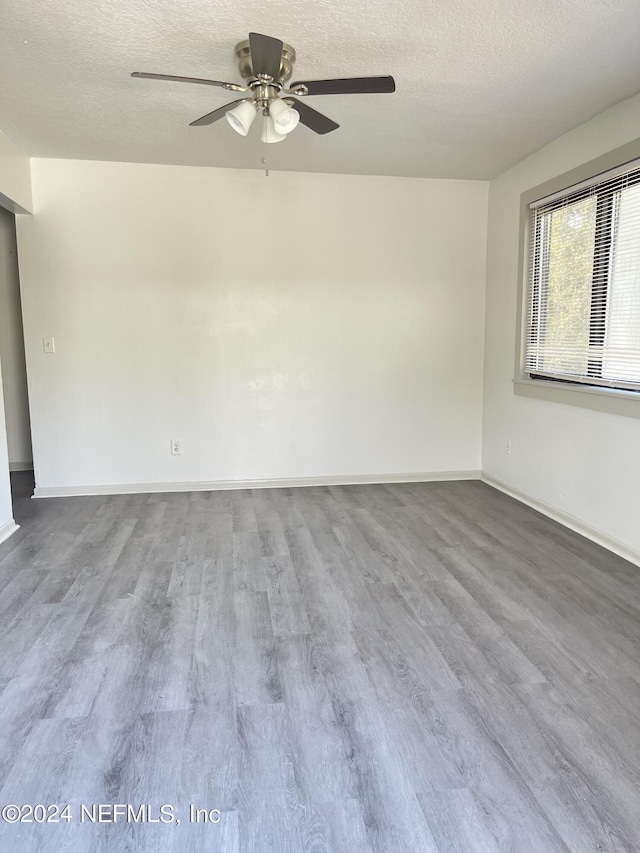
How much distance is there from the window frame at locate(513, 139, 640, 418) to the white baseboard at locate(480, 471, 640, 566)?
749 mm

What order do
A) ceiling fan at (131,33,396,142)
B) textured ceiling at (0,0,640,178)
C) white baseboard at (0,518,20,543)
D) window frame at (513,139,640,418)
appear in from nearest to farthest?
ceiling fan at (131,33,396,142) → textured ceiling at (0,0,640,178) → window frame at (513,139,640,418) → white baseboard at (0,518,20,543)

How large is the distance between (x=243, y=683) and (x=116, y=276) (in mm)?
3311

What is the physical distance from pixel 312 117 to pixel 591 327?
2102 millimetres

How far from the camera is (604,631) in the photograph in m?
2.20

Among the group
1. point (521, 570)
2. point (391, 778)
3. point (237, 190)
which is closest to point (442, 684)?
point (391, 778)

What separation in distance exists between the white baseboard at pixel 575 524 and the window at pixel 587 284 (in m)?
0.90

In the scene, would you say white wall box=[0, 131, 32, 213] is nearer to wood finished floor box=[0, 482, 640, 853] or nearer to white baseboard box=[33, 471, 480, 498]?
white baseboard box=[33, 471, 480, 498]

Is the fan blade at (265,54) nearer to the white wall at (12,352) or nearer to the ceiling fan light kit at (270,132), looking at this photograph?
the ceiling fan light kit at (270,132)

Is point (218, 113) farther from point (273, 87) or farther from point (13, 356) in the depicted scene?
point (13, 356)

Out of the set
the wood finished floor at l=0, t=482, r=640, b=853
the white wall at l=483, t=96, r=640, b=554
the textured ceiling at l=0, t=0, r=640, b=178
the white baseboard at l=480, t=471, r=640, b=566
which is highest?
the textured ceiling at l=0, t=0, r=640, b=178

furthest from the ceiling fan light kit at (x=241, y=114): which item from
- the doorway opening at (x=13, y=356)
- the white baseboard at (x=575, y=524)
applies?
the doorway opening at (x=13, y=356)

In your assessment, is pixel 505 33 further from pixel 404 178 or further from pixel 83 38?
pixel 404 178

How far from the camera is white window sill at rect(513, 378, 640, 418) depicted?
9.62 feet

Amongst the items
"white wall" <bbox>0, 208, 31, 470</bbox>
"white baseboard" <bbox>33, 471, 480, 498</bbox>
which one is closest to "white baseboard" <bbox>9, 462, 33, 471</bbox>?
"white wall" <bbox>0, 208, 31, 470</bbox>
